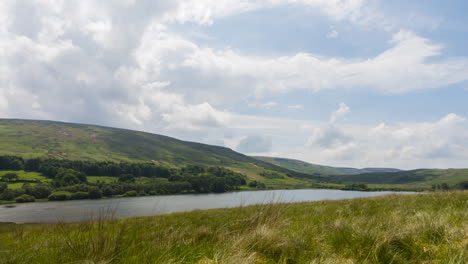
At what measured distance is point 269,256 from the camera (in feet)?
14.1

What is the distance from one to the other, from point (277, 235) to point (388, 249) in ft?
5.91

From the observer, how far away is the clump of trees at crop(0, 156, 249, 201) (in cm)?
11306

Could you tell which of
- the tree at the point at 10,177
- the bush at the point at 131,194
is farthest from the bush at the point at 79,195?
the tree at the point at 10,177

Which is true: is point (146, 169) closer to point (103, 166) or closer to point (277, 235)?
point (103, 166)

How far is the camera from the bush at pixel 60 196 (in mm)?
110919

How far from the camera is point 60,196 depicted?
370 feet

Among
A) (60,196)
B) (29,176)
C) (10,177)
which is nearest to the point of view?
(60,196)

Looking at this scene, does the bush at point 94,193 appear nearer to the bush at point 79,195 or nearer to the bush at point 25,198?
the bush at point 79,195

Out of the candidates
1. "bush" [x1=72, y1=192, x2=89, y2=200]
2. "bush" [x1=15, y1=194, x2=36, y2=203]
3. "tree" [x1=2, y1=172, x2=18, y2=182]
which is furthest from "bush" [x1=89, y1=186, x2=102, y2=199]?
"tree" [x1=2, y1=172, x2=18, y2=182]

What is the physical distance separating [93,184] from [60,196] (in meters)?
26.6

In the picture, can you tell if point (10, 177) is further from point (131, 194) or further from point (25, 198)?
point (131, 194)

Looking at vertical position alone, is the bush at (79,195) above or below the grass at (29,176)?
below

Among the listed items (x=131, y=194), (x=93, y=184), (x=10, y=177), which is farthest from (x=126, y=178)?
(x=10, y=177)

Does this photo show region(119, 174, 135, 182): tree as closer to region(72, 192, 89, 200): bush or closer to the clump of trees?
the clump of trees
